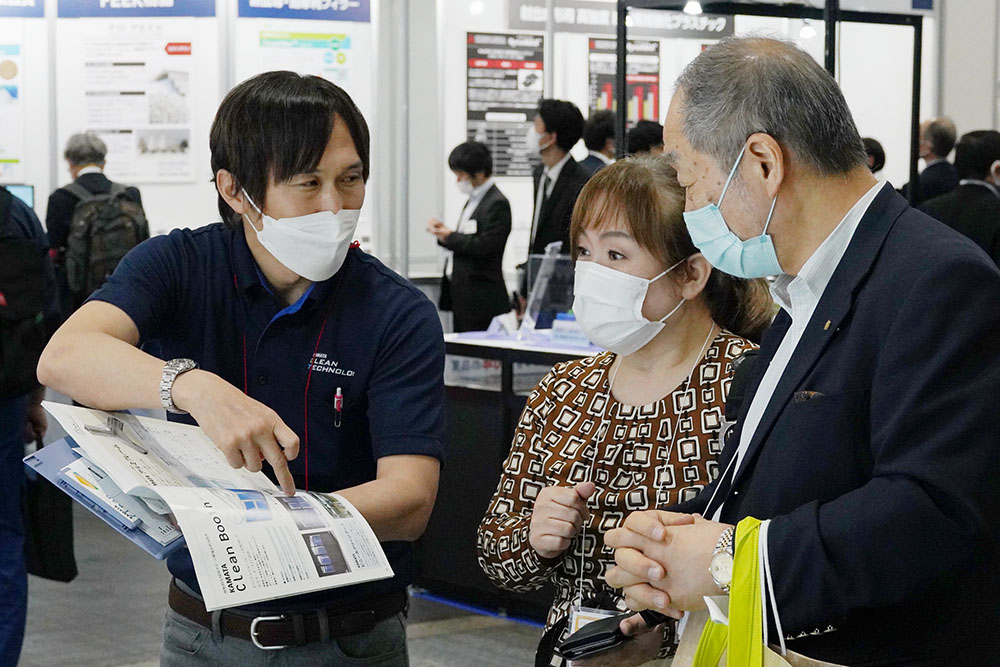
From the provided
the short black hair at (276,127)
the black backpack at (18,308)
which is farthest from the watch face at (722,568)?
the black backpack at (18,308)

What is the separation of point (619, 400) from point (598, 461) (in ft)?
0.44

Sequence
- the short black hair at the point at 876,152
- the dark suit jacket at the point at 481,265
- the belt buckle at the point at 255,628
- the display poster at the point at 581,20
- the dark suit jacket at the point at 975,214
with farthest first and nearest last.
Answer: the display poster at the point at 581,20, the dark suit jacket at the point at 481,265, the short black hair at the point at 876,152, the dark suit jacket at the point at 975,214, the belt buckle at the point at 255,628

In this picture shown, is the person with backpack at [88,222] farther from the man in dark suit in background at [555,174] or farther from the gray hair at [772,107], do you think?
the gray hair at [772,107]

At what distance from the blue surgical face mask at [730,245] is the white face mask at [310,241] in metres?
0.56

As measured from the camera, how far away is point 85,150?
7406 millimetres

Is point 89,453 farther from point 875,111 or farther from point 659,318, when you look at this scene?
Result: point 875,111

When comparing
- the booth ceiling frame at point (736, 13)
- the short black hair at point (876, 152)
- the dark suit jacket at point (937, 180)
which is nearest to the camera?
the booth ceiling frame at point (736, 13)

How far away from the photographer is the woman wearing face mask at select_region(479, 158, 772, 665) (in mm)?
2148

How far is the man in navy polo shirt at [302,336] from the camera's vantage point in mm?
1885

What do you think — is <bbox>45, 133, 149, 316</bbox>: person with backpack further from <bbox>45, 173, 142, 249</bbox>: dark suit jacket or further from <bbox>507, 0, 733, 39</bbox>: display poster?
<bbox>507, 0, 733, 39</bbox>: display poster

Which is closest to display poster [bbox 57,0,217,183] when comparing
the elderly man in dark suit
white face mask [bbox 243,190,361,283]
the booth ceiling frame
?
the booth ceiling frame

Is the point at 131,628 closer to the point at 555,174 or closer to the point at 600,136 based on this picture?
the point at 555,174

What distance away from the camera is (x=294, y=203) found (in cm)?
199

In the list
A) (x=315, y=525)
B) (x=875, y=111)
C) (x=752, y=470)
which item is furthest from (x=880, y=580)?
(x=875, y=111)
